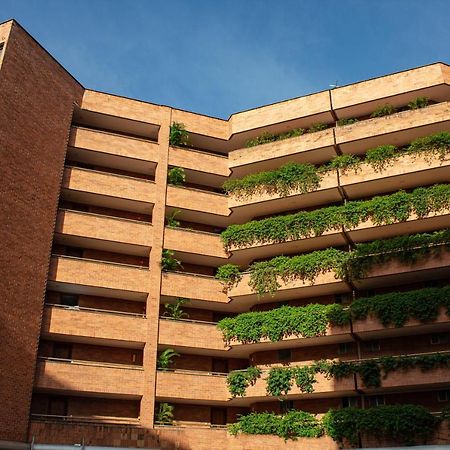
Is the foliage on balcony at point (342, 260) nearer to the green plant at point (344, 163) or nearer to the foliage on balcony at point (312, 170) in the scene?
the foliage on balcony at point (312, 170)

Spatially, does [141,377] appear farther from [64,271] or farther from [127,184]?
[127,184]

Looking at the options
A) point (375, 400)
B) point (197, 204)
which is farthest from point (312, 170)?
point (375, 400)

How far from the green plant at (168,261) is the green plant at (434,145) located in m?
15.7

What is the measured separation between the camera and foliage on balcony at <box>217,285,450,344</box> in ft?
113

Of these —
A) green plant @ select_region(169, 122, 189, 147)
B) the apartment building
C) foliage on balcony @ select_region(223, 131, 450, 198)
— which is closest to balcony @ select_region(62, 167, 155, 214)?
the apartment building

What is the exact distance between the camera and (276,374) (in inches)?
1437

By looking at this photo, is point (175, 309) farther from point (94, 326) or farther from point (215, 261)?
point (94, 326)

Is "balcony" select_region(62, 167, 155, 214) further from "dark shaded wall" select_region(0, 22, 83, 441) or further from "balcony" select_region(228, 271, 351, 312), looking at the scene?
"balcony" select_region(228, 271, 351, 312)

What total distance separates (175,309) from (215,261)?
4736 millimetres

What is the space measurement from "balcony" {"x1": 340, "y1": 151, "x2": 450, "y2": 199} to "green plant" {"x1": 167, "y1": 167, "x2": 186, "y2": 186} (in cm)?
1053

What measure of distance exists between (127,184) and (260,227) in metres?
8.84

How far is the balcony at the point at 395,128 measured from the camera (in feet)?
127

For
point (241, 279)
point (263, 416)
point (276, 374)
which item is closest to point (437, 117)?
point (241, 279)

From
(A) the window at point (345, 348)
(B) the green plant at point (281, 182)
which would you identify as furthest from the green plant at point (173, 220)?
(A) the window at point (345, 348)
